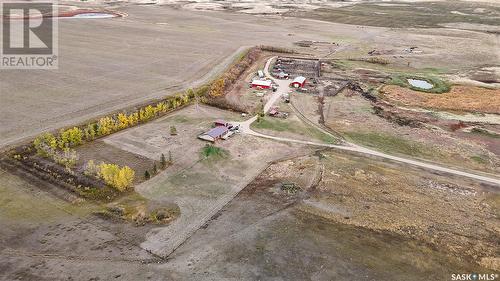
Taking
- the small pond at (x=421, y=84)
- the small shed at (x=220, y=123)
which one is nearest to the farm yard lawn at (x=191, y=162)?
the small shed at (x=220, y=123)

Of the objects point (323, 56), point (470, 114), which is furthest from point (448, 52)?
point (470, 114)

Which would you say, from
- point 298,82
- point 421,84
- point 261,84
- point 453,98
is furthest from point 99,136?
point 421,84

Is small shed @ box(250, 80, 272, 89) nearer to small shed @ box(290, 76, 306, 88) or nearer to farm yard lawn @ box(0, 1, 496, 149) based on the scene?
small shed @ box(290, 76, 306, 88)

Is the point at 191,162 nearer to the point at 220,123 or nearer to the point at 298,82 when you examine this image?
the point at 220,123

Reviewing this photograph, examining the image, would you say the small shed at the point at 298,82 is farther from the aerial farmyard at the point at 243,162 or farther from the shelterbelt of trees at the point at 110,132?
the shelterbelt of trees at the point at 110,132

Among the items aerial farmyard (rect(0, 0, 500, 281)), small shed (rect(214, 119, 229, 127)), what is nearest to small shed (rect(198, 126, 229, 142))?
aerial farmyard (rect(0, 0, 500, 281))

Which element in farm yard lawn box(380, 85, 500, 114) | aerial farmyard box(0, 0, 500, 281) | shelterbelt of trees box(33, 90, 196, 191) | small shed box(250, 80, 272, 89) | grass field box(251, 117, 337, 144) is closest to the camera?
aerial farmyard box(0, 0, 500, 281)
